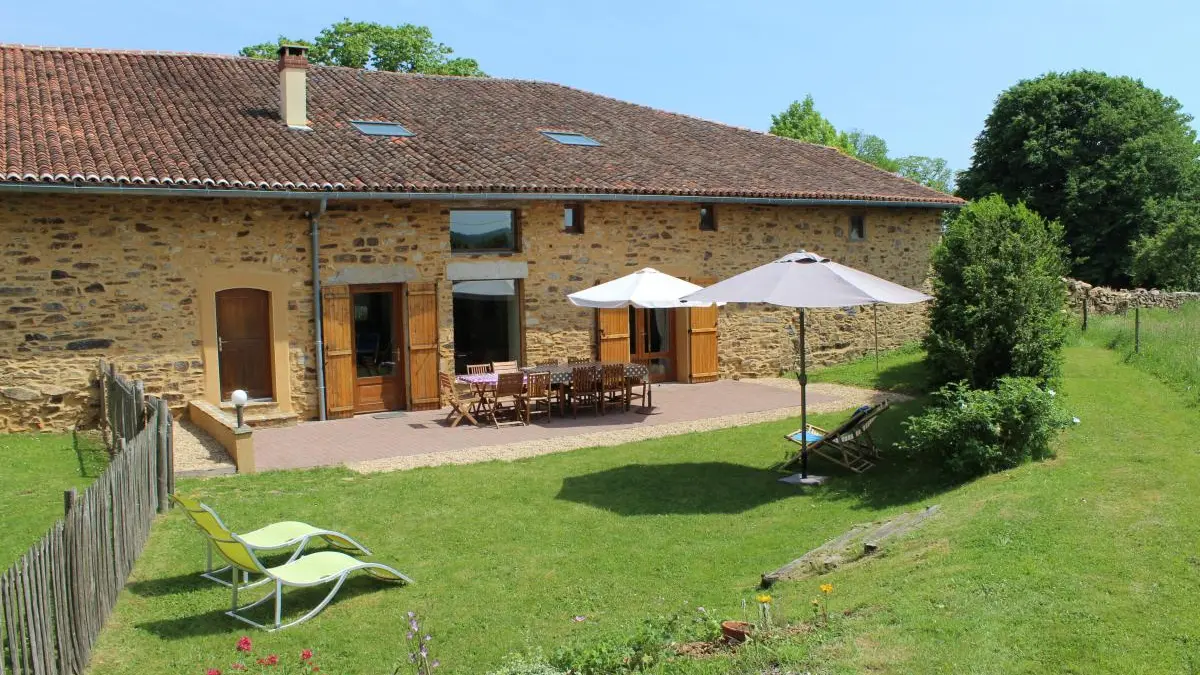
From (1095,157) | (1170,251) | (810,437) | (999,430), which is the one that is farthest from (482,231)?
(1095,157)

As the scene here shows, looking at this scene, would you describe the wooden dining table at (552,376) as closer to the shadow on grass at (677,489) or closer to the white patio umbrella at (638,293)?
the white patio umbrella at (638,293)

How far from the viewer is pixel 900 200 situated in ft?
60.7

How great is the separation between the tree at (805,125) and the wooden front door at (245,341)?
123 feet

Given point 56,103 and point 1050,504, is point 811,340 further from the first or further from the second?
point 56,103

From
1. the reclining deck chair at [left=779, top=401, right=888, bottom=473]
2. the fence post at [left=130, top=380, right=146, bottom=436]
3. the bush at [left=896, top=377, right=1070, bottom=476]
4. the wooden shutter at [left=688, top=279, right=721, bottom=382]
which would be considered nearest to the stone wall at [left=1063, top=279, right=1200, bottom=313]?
the wooden shutter at [left=688, top=279, right=721, bottom=382]

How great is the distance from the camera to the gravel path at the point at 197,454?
33.4 feet

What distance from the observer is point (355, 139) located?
15031 mm

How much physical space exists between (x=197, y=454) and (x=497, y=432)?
12.0 ft

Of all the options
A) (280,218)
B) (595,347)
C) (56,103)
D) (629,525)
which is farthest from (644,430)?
(56,103)

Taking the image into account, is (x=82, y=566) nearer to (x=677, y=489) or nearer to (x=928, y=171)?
(x=677, y=489)

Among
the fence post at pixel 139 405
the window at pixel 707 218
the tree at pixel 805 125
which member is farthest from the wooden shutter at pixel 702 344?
the tree at pixel 805 125

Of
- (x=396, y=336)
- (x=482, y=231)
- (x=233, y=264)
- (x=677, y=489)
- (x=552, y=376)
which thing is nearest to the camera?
(x=677, y=489)

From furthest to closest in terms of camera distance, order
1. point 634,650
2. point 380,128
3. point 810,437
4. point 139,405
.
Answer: point 380,128 < point 810,437 < point 139,405 < point 634,650

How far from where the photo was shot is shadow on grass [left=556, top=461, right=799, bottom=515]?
349 inches
